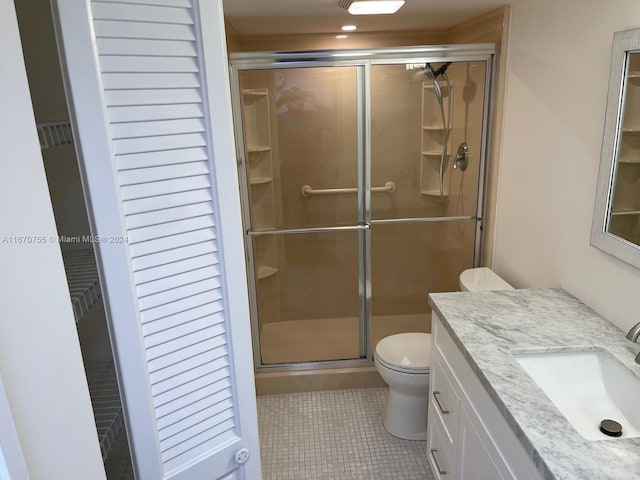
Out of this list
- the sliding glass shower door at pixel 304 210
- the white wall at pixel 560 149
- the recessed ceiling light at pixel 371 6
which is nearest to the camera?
the white wall at pixel 560 149

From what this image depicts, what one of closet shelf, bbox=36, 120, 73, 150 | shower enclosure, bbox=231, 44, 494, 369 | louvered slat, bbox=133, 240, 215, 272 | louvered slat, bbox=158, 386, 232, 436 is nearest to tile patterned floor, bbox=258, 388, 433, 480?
shower enclosure, bbox=231, 44, 494, 369

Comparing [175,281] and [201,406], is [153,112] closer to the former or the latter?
[175,281]

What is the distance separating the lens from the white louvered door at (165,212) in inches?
36.0

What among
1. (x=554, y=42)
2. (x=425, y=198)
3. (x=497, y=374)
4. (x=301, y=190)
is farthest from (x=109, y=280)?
(x=425, y=198)

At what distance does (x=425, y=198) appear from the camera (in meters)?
3.16

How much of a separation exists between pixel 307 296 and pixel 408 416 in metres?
1.19

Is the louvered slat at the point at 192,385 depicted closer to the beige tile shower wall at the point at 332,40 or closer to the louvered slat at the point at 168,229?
the louvered slat at the point at 168,229

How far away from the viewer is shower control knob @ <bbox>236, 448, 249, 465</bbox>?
1285mm

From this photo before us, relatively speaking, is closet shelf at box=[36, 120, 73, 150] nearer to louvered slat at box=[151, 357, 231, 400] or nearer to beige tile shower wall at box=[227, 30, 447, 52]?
louvered slat at box=[151, 357, 231, 400]

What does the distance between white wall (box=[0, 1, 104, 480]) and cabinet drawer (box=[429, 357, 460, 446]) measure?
1329 millimetres

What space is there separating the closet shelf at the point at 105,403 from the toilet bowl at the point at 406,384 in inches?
52.4

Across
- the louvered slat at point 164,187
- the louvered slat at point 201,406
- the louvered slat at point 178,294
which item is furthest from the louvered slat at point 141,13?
the louvered slat at point 201,406

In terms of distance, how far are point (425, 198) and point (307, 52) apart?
4.13ft

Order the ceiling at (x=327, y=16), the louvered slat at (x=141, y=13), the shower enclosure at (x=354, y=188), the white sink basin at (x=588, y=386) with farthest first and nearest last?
the shower enclosure at (x=354, y=188), the ceiling at (x=327, y=16), the white sink basin at (x=588, y=386), the louvered slat at (x=141, y=13)
